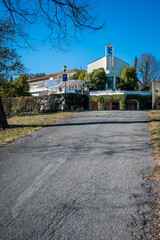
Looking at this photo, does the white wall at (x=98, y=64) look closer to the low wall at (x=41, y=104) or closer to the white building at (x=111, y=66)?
the white building at (x=111, y=66)

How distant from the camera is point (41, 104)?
1513cm

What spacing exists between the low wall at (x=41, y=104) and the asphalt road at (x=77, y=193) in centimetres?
1047

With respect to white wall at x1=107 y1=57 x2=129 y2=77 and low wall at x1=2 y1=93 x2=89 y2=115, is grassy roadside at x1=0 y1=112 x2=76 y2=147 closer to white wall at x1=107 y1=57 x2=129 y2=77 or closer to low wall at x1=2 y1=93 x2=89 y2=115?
low wall at x1=2 y1=93 x2=89 y2=115

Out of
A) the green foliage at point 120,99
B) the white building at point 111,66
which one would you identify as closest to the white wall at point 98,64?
the white building at point 111,66

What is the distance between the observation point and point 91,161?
152 inches

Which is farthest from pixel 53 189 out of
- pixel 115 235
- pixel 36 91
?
pixel 36 91

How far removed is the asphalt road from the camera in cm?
192

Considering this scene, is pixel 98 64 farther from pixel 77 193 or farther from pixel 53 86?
pixel 77 193

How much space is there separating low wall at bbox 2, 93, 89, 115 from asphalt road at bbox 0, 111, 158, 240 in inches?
412

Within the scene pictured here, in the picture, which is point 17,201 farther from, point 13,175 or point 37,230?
point 13,175

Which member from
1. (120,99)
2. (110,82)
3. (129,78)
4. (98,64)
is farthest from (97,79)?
(120,99)

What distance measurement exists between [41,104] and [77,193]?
13176 millimetres

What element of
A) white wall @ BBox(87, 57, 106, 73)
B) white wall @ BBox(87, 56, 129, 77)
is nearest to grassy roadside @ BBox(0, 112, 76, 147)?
white wall @ BBox(87, 56, 129, 77)

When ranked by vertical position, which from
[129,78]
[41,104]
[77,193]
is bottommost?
[77,193]
